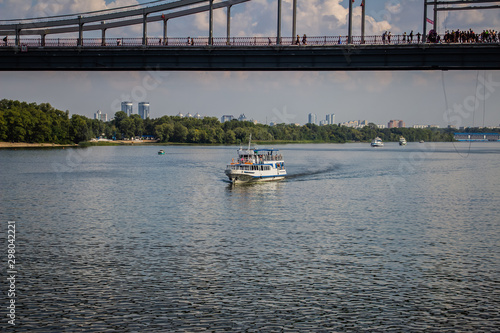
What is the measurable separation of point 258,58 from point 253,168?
2364cm

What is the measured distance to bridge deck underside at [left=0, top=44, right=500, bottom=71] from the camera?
202ft

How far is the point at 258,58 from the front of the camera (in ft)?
213

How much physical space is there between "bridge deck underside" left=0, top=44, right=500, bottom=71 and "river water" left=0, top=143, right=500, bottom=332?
561 inches

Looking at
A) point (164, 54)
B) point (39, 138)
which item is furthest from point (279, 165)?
point (39, 138)

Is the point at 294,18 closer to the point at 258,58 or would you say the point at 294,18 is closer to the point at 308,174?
the point at 258,58

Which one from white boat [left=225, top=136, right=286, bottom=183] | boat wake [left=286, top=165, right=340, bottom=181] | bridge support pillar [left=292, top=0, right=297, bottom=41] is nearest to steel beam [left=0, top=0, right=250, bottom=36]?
bridge support pillar [left=292, top=0, right=297, bottom=41]

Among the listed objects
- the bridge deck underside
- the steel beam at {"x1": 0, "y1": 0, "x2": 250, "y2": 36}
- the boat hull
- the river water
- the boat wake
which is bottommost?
the river water

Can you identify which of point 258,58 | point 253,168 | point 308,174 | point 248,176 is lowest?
point 308,174

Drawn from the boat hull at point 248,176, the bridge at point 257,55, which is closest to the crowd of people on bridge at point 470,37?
the bridge at point 257,55

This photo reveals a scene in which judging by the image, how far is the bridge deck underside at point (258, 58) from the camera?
61.7m

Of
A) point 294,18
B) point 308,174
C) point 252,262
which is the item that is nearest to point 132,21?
point 294,18

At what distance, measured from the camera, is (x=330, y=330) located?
22922mm

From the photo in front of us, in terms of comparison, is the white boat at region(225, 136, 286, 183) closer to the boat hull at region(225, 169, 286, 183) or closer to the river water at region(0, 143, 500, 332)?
the boat hull at region(225, 169, 286, 183)

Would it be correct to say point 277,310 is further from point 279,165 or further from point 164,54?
point 279,165
